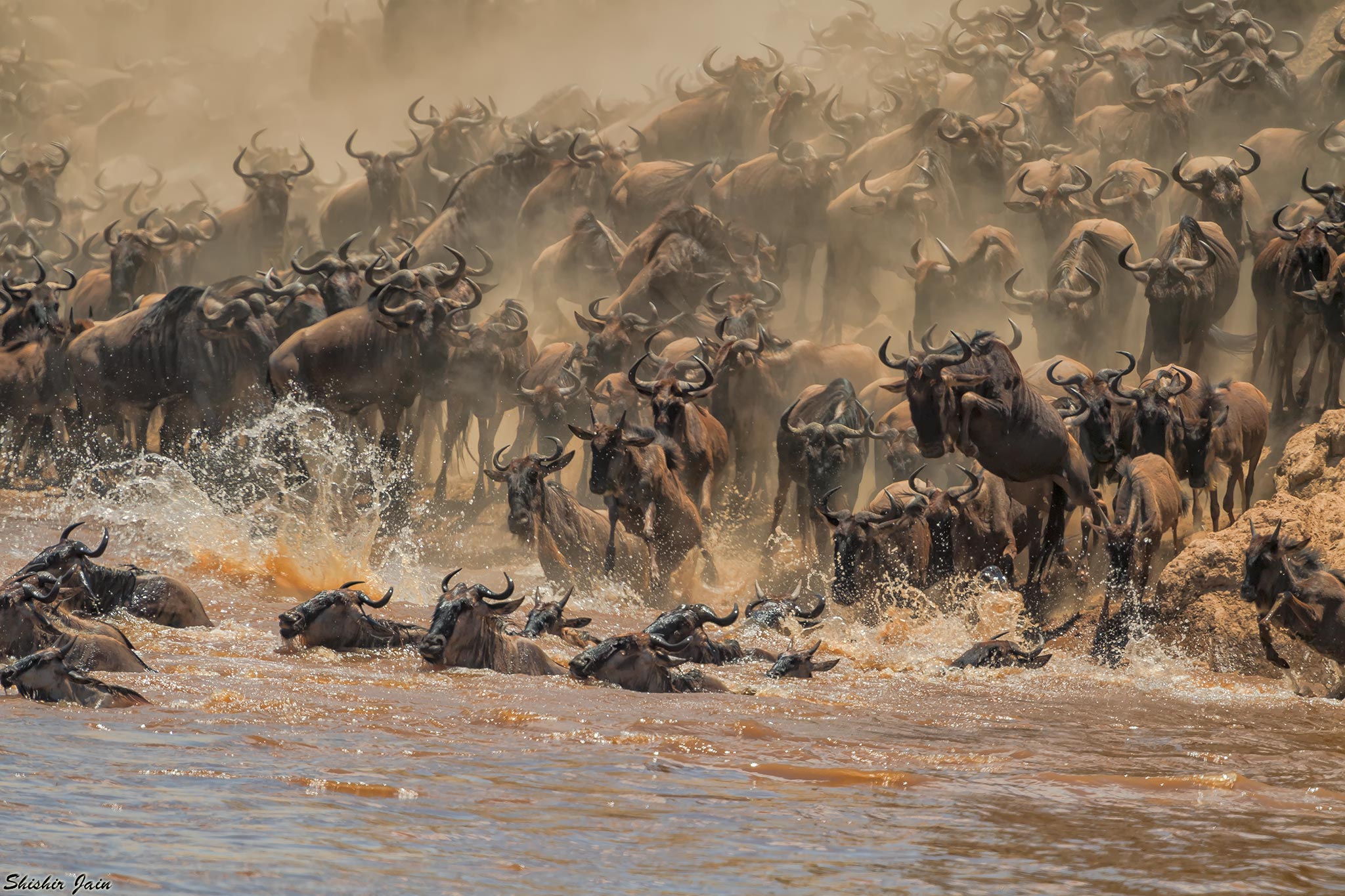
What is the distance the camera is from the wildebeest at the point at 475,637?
8477 mm

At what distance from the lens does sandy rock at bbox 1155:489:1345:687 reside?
10555mm

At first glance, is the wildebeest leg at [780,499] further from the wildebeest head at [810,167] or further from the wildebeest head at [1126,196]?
the wildebeest head at [810,167]

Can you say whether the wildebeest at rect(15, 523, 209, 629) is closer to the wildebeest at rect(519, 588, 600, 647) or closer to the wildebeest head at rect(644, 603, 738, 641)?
the wildebeest at rect(519, 588, 600, 647)

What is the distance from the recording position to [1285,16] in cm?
2595

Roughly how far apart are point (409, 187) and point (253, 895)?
2477 centimetres

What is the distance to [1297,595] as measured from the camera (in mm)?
8945

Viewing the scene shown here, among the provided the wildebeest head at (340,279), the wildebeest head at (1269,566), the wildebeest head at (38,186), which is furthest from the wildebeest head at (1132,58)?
the wildebeest head at (38,186)

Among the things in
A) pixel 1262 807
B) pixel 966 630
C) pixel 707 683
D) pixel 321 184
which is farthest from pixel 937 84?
pixel 1262 807

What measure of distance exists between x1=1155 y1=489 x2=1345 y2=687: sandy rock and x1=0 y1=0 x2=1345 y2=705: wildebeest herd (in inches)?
10.8

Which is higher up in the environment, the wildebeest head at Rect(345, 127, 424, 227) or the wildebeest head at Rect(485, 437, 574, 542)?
the wildebeest head at Rect(345, 127, 424, 227)

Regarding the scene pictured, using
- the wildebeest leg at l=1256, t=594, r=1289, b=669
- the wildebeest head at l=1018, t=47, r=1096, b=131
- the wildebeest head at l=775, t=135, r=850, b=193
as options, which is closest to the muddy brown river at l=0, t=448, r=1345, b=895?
the wildebeest leg at l=1256, t=594, r=1289, b=669

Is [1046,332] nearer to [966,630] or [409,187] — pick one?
[966,630]

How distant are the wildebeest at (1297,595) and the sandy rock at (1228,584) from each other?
1.18m

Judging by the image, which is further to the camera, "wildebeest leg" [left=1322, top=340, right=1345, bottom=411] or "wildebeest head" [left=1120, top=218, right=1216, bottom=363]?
"wildebeest head" [left=1120, top=218, right=1216, bottom=363]
